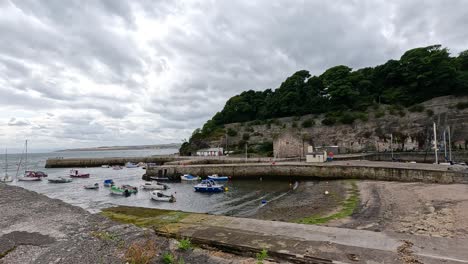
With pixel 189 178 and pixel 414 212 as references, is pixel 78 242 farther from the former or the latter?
pixel 189 178

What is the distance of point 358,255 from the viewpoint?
6805mm

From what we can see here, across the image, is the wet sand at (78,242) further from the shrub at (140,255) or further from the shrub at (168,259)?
the shrub at (168,259)

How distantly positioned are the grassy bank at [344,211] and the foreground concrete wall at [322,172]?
6629 millimetres

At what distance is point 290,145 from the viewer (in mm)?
46250

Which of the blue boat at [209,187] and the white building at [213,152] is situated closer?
the blue boat at [209,187]

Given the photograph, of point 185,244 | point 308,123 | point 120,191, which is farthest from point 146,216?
point 308,123

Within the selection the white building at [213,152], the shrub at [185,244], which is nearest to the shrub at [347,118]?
the white building at [213,152]

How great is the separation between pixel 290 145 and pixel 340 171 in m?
16.3

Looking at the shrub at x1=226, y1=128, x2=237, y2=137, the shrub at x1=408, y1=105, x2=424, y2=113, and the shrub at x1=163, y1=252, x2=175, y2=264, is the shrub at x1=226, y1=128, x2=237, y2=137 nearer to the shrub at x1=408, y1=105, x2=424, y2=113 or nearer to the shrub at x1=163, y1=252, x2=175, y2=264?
the shrub at x1=408, y1=105, x2=424, y2=113

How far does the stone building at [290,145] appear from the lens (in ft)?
151

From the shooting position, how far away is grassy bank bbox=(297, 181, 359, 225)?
12236 millimetres

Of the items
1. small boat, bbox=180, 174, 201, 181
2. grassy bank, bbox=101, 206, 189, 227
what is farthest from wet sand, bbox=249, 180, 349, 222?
small boat, bbox=180, 174, 201, 181

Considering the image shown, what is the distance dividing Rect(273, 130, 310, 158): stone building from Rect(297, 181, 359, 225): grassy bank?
2366cm

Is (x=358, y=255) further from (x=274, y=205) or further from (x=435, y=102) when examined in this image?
(x=435, y=102)
